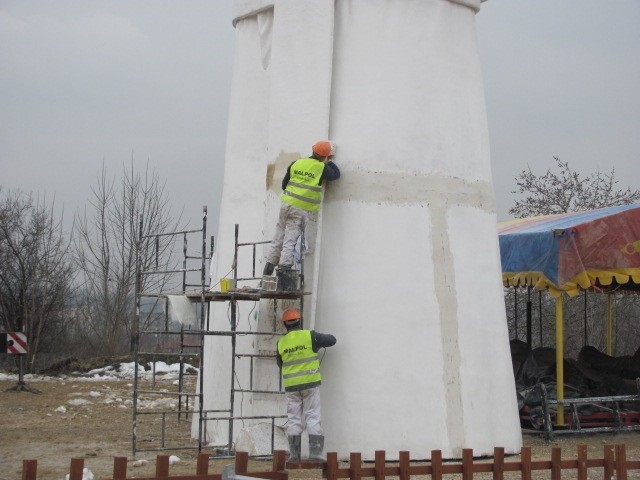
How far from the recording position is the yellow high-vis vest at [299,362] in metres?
14.4

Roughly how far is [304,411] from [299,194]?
2.97m

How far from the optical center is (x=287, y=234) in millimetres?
15047

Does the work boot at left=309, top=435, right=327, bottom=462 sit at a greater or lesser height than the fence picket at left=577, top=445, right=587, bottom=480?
greater

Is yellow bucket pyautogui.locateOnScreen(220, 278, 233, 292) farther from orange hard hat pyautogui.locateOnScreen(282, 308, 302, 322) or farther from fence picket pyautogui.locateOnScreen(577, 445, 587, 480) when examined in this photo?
fence picket pyautogui.locateOnScreen(577, 445, 587, 480)

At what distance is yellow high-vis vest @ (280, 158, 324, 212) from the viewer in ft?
49.1

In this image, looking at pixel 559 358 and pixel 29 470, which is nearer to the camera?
pixel 29 470

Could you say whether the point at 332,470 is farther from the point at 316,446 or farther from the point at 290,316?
the point at 290,316

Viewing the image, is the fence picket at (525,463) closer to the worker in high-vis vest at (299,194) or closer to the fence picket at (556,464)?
the fence picket at (556,464)

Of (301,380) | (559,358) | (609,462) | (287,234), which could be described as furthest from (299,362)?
(559,358)

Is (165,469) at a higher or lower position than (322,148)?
lower

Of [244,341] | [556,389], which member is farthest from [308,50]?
[556,389]

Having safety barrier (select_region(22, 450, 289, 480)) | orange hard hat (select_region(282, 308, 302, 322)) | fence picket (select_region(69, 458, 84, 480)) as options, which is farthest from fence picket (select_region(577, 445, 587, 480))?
fence picket (select_region(69, 458, 84, 480))

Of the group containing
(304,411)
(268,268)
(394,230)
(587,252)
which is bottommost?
(304,411)

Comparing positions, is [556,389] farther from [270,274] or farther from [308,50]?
[308,50]
